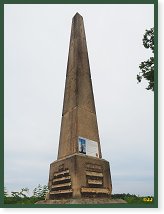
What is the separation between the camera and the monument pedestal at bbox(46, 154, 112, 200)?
455 centimetres

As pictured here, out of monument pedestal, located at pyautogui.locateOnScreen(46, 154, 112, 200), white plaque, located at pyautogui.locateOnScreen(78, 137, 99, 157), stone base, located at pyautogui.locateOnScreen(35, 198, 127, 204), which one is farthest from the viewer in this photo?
white plaque, located at pyautogui.locateOnScreen(78, 137, 99, 157)

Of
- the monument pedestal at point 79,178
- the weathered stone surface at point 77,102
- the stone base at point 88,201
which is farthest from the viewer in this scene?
the weathered stone surface at point 77,102

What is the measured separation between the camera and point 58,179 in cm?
496

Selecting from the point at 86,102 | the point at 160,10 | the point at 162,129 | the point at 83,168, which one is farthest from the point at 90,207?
the point at 160,10

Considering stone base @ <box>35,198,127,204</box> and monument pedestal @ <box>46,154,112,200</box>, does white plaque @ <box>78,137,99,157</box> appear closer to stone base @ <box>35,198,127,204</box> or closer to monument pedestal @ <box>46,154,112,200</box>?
monument pedestal @ <box>46,154,112,200</box>

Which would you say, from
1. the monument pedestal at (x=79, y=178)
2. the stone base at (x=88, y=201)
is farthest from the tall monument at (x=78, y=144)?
the stone base at (x=88, y=201)

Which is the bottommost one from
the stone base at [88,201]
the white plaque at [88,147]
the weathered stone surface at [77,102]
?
the stone base at [88,201]

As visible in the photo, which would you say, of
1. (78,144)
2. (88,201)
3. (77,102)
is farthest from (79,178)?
(77,102)

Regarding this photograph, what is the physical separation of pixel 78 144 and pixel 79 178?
0.65 metres

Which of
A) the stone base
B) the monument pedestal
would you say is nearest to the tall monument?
the monument pedestal

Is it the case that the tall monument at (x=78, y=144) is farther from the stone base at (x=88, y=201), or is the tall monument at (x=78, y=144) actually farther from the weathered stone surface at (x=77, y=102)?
the stone base at (x=88, y=201)

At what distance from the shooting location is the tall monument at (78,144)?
4641mm
